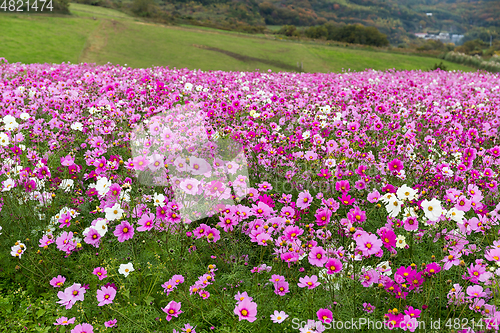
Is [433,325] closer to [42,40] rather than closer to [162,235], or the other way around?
[162,235]

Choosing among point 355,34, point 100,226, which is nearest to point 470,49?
point 355,34

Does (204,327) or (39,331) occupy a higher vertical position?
(204,327)

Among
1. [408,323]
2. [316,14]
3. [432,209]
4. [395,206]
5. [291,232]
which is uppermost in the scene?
[316,14]

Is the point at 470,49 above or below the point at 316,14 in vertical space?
below

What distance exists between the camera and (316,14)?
125 m

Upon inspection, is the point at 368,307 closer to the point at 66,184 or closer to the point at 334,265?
the point at 334,265

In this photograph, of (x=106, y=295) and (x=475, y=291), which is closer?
(x=475, y=291)

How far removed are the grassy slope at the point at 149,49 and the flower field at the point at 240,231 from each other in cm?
1652

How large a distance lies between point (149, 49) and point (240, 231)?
900 inches

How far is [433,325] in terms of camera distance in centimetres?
210

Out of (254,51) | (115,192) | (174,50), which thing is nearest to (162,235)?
(115,192)

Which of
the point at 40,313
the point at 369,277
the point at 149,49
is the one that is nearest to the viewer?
the point at 369,277

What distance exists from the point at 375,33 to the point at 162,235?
58.4 m

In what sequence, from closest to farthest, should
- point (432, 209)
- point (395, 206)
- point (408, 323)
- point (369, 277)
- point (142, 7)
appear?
point (408, 323) < point (432, 209) < point (369, 277) < point (395, 206) < point (142, 7)
